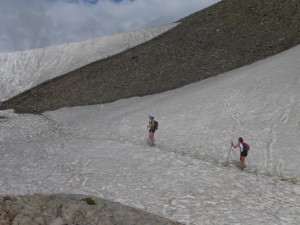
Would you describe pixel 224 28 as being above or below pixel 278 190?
above

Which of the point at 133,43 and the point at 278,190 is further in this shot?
the point at 133,43

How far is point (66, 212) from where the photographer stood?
1295 centimetres

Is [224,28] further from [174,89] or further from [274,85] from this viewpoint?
[274,85]

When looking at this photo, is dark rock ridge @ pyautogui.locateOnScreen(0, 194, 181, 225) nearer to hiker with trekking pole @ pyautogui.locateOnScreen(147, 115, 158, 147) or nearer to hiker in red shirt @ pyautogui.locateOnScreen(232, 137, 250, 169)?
hiker in red shirt @ pyautogui.locateOnScreen(232, 137, 250, 169)

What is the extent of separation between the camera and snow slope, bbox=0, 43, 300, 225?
18.5 m

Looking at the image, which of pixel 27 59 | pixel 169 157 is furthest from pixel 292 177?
pixel 27 59

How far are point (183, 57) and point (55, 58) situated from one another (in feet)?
76.0

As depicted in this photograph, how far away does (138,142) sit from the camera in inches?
1123

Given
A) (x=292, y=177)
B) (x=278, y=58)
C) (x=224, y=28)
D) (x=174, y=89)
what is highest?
→ (x=224, y=28)

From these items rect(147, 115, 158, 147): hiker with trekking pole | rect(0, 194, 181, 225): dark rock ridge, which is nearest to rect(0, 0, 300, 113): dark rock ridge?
rect(147, 115, 158, 147): hiker with trekking pole

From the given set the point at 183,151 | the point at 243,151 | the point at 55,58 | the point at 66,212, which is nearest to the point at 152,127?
the point at 183,151

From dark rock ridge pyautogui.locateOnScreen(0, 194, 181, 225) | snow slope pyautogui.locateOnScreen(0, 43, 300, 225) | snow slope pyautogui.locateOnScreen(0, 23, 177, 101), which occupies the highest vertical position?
snow slope pyautogui.locateOnScreen(0, 23, 177, 101)

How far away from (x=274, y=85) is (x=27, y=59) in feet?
140

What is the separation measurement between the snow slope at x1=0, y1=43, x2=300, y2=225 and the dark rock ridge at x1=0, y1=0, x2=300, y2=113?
4096mm
